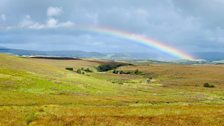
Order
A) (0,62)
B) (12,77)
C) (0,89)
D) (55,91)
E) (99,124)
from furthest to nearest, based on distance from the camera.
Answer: (0,62) → (12,77) → (55,91) → (0,89) → (99,124)

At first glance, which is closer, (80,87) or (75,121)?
(75,121)

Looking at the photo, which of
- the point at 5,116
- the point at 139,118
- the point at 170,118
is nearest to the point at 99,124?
the point at 139,118

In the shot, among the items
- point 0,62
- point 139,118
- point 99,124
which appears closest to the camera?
point 99,124

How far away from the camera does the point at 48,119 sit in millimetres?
41531

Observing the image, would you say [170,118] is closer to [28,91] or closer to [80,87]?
[28,91]

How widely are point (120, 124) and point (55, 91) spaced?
196 ft

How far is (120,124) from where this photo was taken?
125 feet

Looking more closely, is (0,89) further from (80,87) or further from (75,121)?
(75,121)

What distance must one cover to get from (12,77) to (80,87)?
719 inches

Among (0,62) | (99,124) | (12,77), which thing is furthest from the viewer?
(0,62)

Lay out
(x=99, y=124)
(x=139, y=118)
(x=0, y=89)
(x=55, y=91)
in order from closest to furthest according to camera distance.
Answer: (x=99, y=124) < (x=139, y=118) < (x=0, y=89) < (x=55, y=91)

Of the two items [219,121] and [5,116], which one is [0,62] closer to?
[5,116]

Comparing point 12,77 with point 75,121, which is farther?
point 12,77

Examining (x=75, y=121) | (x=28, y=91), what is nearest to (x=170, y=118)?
(x=75, y=121)
